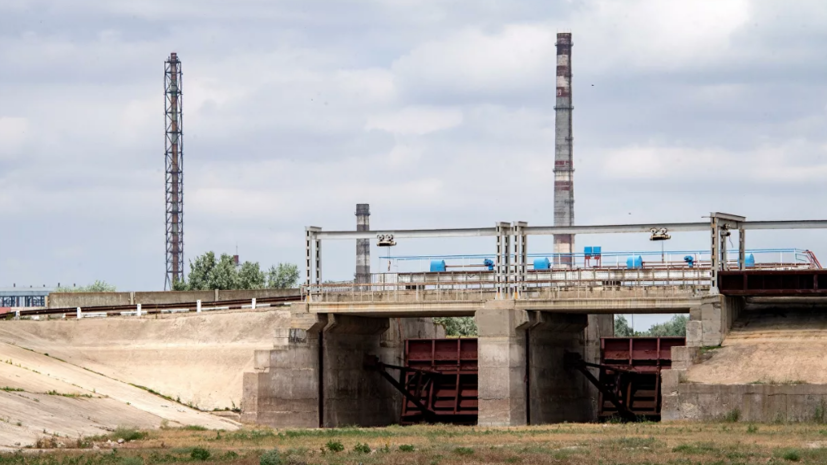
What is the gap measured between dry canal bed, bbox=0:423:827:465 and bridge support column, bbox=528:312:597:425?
31.0 ft

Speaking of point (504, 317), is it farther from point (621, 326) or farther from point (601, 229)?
point (621, 326)

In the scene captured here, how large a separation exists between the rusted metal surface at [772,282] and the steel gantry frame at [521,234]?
70 centimetres

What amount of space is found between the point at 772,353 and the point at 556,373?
577 inches

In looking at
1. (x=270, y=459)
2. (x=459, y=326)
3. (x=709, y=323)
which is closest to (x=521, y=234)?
(x=709, y=323)

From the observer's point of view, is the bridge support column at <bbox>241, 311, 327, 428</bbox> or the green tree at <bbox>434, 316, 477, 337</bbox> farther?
the green tree at <bbox>434, 316, 477, 337</bbox>

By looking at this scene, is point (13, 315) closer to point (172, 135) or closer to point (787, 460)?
point (787, 460)

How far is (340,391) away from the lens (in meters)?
69.2

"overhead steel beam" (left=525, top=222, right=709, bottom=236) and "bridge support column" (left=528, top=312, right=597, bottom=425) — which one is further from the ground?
"overhead steel beam" (left=525, top=222, right=709, bottom=236)

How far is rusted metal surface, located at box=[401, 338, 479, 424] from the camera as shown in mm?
75250

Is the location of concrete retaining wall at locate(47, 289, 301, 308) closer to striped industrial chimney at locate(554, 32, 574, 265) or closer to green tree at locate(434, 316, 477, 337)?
green tree at locate(434, 316, 477, 337)

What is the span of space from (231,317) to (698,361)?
28.1m

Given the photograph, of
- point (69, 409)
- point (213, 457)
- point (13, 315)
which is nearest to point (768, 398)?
point (213, 457)

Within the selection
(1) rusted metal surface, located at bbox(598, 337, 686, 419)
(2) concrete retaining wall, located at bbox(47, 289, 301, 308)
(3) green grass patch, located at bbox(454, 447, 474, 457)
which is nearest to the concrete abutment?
(1) rusted metal surface, located at bbox(598, 337, 686, 419)

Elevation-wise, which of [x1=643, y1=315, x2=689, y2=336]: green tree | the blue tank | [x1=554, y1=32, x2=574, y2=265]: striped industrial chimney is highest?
[x1=554, y1=32, x2=574, y2=265]: striped industrial chimney
